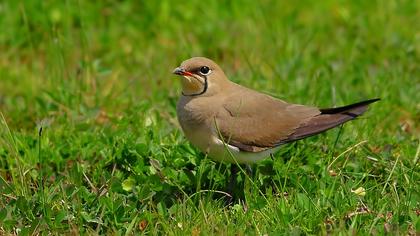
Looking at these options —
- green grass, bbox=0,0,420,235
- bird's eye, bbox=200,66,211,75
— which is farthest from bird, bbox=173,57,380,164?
green grass, bbox=0,0,420,235

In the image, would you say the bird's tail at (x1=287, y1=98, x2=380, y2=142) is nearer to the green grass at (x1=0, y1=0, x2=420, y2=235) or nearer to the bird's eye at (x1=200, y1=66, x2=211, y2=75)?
the green grass at (x1=0, y1=0, x2=420, y2=235)

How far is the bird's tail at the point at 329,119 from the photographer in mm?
5258

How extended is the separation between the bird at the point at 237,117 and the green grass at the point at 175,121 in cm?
16

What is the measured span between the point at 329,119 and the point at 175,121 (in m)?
1.31

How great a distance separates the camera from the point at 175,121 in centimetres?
626

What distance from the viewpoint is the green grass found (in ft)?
15.8

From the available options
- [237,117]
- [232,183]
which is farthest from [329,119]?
[232,183]

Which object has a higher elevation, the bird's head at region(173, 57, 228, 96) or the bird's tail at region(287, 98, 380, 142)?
the bird's head at region(173, 57, 228, 96)

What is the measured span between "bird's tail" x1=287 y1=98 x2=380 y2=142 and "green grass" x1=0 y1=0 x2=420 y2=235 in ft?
0.73

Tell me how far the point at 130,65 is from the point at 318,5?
5.98 feet

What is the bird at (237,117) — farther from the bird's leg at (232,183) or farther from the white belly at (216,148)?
the bird's leg at (232,183)

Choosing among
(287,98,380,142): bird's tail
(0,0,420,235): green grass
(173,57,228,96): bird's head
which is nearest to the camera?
(0,0,420,235): green grass

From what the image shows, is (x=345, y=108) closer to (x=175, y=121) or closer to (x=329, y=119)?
(x=329, y=119)

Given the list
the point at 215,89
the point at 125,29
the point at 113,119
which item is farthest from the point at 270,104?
→ the point at 125,29
